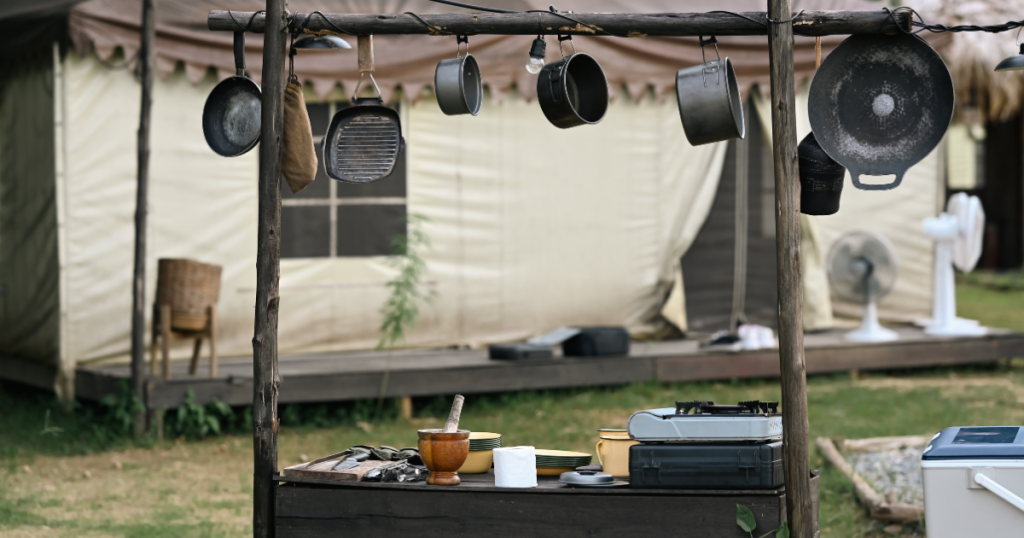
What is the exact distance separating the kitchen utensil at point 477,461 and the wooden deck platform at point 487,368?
11.2ft

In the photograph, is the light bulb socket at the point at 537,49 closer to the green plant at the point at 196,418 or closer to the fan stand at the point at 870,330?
the green plant at the point at 196,418

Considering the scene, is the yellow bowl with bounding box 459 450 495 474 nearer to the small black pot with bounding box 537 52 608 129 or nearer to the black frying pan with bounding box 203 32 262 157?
the small black pot with bounding box 537 52 608 129

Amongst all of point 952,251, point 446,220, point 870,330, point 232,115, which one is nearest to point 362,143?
point 232,115

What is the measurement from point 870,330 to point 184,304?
5.45 metres

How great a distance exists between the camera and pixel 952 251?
9.28 meters

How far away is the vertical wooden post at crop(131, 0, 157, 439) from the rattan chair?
0.12 m

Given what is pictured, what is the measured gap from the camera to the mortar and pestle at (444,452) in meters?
3.75

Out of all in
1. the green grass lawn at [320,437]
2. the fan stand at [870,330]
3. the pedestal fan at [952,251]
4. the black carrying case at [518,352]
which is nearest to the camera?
the green grass lawn at [320,437]

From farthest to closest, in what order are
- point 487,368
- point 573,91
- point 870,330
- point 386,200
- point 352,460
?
point 870,330
point 386,200
point 487,368
point 573,91
point 352,460

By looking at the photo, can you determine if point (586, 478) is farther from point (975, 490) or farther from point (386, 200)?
point (386, 200)

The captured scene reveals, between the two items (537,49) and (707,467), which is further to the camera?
(537,49)

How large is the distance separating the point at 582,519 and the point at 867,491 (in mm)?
2299

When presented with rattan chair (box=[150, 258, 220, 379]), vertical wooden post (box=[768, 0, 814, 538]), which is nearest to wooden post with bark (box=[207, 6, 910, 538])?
vertical wooden post (box=[768, 0, 814, 538])

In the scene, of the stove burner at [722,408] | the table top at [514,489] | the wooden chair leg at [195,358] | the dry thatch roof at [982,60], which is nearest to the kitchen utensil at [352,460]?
the table top at [514,489]
